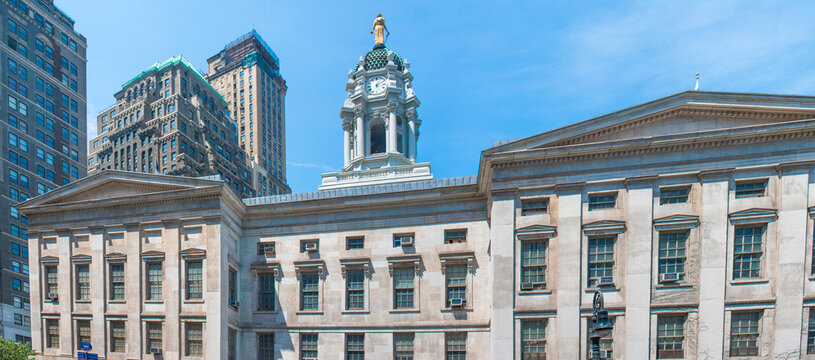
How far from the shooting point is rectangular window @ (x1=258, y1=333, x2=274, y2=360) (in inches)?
1417

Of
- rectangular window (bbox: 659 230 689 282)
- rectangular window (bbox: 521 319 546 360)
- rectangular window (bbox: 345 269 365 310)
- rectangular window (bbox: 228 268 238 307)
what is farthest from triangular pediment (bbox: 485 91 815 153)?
rectangular window (bbox: 228 268 238 307)

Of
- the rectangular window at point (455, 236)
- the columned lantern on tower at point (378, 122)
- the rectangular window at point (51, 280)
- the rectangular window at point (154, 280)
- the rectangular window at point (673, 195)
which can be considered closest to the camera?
the rectangular window at point (673, 195)

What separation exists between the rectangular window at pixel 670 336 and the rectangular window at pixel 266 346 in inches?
857

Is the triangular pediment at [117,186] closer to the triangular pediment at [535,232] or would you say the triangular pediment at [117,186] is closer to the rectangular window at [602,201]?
the triangular pediment at [535,232]

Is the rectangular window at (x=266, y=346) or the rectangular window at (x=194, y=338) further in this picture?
the rectangular window at (x=266, y=346)

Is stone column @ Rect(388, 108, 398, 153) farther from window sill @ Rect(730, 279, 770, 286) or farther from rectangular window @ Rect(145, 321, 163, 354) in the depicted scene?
window sill @ Rect(730, 279, 770, 286)

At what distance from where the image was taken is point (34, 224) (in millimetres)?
38750

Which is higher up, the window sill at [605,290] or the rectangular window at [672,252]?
the rectangular window at [672,252]

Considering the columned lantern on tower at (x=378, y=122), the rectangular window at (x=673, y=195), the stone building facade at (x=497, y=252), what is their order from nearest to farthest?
the stone building facade at (x=497, y=252)
the rectangular window at (x=673, y=195)
the columned lantern on tower at (x=378, y=122)

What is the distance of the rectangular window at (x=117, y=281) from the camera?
3650cm

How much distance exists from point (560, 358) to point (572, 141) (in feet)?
36.4

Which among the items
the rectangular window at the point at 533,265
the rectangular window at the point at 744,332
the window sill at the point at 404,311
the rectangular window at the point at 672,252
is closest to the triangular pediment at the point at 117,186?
the window sill at the point at 404,311

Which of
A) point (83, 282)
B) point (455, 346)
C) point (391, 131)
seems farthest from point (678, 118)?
point (83, 282)

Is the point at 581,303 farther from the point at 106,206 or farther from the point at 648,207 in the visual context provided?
the point at 106,206
